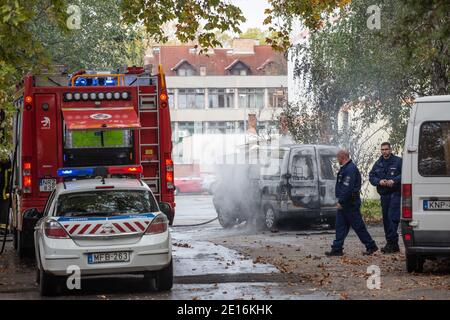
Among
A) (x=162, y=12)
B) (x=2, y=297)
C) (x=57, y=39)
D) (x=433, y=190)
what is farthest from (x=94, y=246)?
(x=57, y=39)

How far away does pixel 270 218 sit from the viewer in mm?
23625

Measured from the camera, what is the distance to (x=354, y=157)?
93.2 feet

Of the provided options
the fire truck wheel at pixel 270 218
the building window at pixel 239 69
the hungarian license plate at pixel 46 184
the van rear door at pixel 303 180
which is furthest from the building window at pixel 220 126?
the hungarian license plate at pixel 46 184

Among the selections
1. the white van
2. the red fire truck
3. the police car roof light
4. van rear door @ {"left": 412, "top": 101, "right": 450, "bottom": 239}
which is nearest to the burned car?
the red fire truck

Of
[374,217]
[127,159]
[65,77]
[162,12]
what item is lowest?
[374,217]

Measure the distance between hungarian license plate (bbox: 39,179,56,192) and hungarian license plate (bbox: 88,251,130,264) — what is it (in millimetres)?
4584

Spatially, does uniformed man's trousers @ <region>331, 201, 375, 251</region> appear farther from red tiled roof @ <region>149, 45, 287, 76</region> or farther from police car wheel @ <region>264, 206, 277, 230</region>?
red tiled roof @ <region>149, 45, 287, 76</region>

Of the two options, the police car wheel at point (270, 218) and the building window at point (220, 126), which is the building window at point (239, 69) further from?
the police car wheel at point (270, 218)

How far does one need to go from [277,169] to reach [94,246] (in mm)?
11772

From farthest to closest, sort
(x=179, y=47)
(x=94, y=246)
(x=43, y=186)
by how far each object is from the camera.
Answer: (x=179, y=47), (x=43, y=186), (x=94, y=246)

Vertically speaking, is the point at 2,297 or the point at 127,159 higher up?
the point at 127,159

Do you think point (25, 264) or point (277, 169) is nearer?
point (25, 264)

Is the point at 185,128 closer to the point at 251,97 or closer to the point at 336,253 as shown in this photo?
the point at 251,97

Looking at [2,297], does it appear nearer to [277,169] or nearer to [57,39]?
[277,169]
